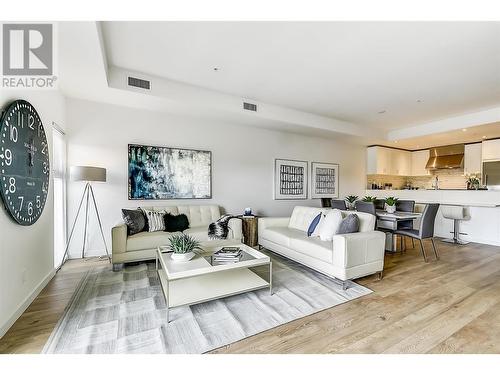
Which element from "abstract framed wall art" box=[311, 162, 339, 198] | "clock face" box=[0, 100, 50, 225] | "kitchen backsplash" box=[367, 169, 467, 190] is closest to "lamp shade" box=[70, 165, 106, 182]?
"clock face" box=[0, 100, 50, 225]

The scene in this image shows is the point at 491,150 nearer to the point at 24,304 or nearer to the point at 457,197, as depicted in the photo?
the point at 457,197

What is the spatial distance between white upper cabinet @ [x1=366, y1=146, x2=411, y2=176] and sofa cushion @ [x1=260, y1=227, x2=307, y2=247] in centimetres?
434

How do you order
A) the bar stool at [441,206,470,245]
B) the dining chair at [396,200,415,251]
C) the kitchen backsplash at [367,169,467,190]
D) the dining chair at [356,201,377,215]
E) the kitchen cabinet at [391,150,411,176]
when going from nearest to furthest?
the dining chair at [356,201,377,215] < the dining chair at [396,200,415,251] < the bar stool at [441,206,470,245] < the kitchen backsplash at [367,169,467,190] < the kitchen cabinet at [391,150,411,176]

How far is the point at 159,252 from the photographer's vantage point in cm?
256

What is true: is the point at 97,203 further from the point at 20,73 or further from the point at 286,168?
the point at 286,168

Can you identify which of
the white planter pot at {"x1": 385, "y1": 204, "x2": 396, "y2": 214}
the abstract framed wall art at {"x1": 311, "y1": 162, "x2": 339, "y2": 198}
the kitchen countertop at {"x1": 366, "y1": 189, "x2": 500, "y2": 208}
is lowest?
the white planter pot at {"x1": 385, "y1": 204, "x2": 396, "y2": 214}

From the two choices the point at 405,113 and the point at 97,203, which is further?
the point at 405,113

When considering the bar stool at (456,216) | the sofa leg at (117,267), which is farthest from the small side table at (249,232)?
the bar stool at (456,216)

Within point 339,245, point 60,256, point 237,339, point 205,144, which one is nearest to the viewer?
point 237,339

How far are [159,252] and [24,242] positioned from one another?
121 cm

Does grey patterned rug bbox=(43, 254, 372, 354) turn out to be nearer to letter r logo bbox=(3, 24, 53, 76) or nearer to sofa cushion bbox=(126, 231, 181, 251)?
sofa cushion bbox=(126, 231, 181, 251)

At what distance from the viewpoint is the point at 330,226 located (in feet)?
9.68

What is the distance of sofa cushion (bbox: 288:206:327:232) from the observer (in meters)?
3.64
